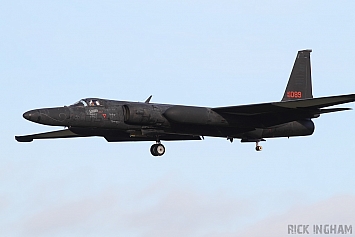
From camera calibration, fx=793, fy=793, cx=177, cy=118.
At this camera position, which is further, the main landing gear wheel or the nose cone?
the main landing gear wheel

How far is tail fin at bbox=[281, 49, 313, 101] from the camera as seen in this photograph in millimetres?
35781

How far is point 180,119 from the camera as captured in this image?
3050 cm

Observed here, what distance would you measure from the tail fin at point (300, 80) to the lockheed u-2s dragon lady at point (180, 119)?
69.6 inches

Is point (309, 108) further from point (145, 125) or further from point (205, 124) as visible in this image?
point (145, 125)

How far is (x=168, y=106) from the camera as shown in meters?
31.5

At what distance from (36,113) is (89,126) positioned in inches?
86.0

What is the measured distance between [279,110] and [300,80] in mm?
4617

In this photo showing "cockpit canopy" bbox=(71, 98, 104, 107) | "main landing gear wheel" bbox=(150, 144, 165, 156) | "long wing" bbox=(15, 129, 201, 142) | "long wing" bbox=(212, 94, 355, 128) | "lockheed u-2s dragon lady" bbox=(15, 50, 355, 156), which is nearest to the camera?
"lockheed u-2s dragon lady" bbox=(15, 50, 355, 156)

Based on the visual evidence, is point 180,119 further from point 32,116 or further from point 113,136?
point 32,116

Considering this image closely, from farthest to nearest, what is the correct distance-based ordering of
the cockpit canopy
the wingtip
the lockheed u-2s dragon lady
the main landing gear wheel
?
the wingtip
the main landing gear wheel
the cockpit canopy
the lockheed u-2s dragon lady

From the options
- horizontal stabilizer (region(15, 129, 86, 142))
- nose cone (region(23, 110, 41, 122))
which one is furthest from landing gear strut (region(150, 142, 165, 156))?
nose cone (region(23, 110, 41, 122))

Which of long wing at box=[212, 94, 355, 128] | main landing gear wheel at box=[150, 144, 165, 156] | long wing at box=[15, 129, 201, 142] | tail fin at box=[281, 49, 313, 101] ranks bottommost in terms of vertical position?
main landing gear wheel at box=[150, 144, 165, 156]

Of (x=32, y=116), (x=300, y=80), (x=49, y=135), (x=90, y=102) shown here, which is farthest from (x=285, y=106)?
(x=49, y=135)

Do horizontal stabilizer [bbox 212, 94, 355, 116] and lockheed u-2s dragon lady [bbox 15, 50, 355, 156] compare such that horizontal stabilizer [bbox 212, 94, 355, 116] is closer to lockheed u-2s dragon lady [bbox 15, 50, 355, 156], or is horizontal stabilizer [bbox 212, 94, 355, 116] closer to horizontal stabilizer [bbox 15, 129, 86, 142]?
→ lockheed u-2s dragon lady [bbox 15, 50, 355, 156]
